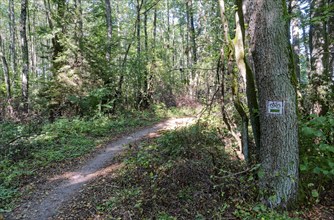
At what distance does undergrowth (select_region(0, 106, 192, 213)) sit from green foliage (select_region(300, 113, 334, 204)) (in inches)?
213

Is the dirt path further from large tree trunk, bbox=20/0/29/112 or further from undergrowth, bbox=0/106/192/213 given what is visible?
large tree trunk, bbox=20/0/29/112

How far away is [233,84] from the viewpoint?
5391mm

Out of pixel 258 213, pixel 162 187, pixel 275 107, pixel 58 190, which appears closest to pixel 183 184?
pixel 162 187

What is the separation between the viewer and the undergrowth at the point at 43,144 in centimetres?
609

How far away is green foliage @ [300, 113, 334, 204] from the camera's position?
145 inches

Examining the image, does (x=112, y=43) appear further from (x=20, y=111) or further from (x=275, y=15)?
(x=275, y=15)

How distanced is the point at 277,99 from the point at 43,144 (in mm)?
7349

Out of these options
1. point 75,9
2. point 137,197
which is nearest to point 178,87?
point 75,9

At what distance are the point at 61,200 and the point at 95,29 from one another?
1074 centimetres

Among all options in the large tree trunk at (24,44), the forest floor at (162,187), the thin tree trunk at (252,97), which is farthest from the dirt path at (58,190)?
the large tree trunk at (24,44)

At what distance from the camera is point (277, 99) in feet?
12.1

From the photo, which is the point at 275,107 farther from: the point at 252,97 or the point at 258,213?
the point at 258,213

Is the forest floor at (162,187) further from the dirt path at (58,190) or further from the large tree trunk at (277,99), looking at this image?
the large tree trunk at (277,99)

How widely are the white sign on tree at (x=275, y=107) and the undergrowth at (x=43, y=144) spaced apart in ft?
16.9
